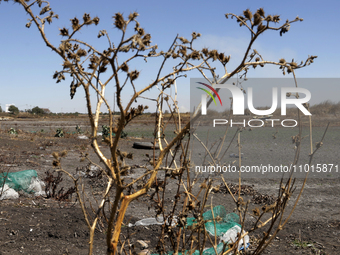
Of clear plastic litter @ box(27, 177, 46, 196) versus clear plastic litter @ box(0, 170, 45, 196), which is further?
clear plastic litter @ box(27, 177, 46, 196)

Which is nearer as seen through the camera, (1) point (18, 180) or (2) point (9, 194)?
Result: (2) point (9, 194)

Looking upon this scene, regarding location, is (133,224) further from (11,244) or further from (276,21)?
(276,21)

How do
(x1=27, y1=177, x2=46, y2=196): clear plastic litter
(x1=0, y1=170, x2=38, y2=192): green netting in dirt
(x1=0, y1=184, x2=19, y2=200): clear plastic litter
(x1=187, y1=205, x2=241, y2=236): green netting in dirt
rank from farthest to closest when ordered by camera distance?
(x1=27, y1=177, x2=46, y2=196): clear plastic litter, (x1=0, y1=170, x2=38, y2=192): green netting in dirt, (x1=0, y1=184, x2=19, y2=200): clear plastic litter, (x1=187, y1=205, x2=241, y2=236): green netting in dirt

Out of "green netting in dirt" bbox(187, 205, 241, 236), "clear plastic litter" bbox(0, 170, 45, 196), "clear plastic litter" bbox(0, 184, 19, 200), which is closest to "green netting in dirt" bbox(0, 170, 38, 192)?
"clear plastic litter" bbox(0, 170, 45, 196)

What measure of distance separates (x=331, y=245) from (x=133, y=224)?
7.85 ft

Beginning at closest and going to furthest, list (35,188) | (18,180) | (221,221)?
(221,221) < (18,180) < (35,188)

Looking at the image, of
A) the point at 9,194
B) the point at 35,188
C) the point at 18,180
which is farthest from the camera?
the point at 35,188

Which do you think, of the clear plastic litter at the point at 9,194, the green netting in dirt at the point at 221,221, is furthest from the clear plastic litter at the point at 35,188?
the green netting in dirt at the point at 221,221

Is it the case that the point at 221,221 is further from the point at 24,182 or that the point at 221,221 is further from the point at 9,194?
the point at 24,182

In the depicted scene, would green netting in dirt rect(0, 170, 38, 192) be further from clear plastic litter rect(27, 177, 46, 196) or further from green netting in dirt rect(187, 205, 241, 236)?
green netting in dirt rect(187, 205, 241, 236)

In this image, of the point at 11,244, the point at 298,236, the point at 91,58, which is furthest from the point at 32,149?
the point at 91,58

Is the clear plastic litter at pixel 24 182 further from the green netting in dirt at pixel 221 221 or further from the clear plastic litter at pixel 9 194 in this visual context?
the green netting in dirt at pixel 221 221

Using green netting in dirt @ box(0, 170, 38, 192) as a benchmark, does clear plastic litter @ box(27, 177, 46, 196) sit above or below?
below

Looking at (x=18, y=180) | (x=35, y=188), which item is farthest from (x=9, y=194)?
(x=35, y=188)
